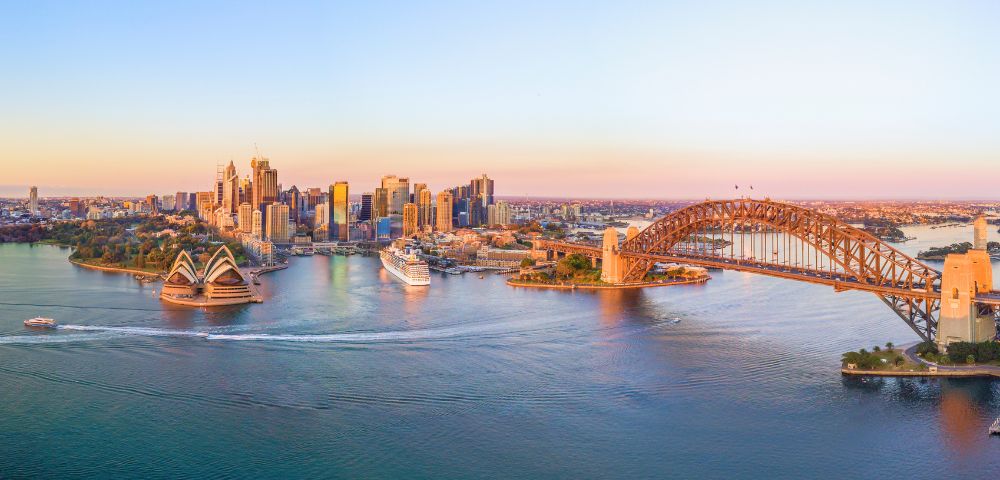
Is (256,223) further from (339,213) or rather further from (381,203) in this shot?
(381,203)

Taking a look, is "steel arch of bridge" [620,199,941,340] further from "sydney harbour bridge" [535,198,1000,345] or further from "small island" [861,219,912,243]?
"small island" [861,219,912,243]

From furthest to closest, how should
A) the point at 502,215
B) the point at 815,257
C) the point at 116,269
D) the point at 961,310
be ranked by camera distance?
the point at 502,215 < the point at 116,269 < the point at 815,257 < the point at 961,310

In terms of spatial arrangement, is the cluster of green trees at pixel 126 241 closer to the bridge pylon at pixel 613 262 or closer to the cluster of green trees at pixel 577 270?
the cluster of green trees at pixel 577 270

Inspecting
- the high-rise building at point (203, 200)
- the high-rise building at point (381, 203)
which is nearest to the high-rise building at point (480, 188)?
the high-rise building at point (381, 203)

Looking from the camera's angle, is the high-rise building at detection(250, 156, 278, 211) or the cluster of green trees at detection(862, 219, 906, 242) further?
the high-rise building at detection(250, 156, 278, 211)

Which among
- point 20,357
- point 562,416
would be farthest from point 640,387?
point 20,357

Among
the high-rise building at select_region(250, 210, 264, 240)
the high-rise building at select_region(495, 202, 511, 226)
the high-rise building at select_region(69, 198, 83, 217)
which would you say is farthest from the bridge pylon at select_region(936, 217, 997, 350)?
the high-rise building at select_region(69, 198, 83, 217)

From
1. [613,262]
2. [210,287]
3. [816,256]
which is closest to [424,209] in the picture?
[613,262]
